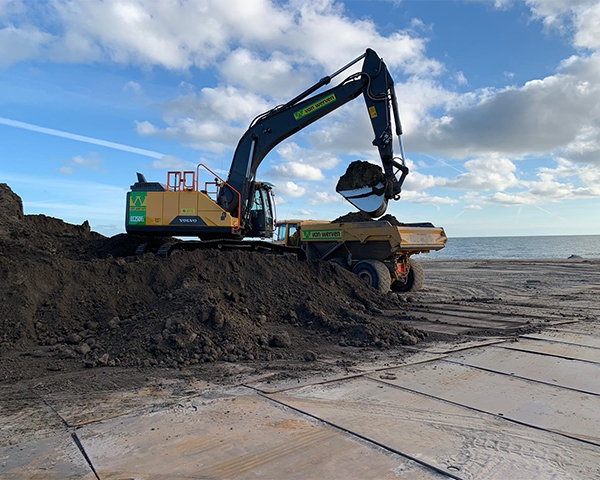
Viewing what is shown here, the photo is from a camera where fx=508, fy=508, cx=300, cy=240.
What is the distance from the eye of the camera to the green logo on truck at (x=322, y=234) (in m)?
13.8

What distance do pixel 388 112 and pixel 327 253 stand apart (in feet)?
13.8

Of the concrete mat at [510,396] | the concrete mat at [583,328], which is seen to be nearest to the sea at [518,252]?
the concrete mat at [583,328]

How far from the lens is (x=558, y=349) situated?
22.5 feet

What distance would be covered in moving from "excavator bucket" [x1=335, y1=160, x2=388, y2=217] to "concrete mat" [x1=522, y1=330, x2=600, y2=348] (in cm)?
551

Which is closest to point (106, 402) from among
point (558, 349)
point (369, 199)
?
point (558, 349)

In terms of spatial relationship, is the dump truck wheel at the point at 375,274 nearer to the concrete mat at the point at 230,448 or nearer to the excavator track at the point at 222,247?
the excavator track at the point at 222,247

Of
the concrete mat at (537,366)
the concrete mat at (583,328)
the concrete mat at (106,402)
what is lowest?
the concrete mat at (106,402)

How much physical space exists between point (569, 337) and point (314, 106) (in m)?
7.85

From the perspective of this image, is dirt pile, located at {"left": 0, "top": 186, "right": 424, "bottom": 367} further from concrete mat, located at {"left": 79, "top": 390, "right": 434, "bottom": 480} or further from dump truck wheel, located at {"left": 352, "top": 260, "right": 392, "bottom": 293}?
concrete mat, located at {"left": 79, "top": 390, "right": 434, "bottom": 480}

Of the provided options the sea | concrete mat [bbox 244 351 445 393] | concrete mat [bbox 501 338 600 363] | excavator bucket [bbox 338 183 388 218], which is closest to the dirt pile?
concrete mat [bbox 244 351 445 393]

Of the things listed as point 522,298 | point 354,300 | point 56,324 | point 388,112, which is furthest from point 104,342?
point 522,298

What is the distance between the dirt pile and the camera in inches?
259

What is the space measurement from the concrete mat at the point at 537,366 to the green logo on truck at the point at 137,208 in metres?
8.01

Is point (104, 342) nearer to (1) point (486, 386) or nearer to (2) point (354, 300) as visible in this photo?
(1) point (486, 386)
